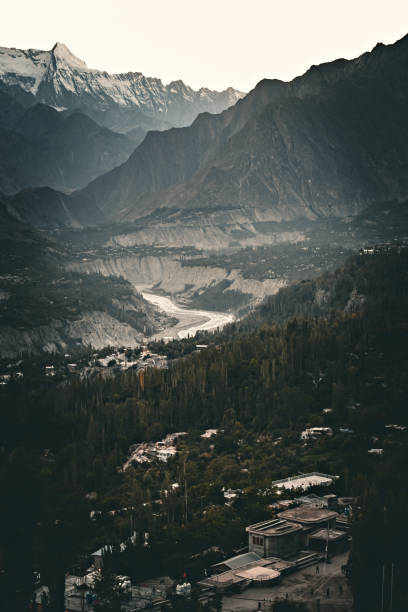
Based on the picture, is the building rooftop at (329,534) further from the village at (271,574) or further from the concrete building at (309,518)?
the concrete building at (309,518)

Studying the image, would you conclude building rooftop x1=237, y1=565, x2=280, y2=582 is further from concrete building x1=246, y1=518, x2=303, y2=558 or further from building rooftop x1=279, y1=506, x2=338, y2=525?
building rooftop x1=279, y1=506, x2=338, y2=525

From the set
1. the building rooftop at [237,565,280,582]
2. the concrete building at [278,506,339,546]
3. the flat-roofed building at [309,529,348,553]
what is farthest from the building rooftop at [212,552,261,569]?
the flat-roofed building at [309,529,348,553]

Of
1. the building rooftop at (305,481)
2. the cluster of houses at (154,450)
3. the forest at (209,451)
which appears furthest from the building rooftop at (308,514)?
the cluster of houses at (154,450)

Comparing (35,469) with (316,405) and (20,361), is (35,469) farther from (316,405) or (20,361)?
(20,361)

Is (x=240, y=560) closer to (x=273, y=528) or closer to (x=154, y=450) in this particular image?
(x=273, y=528)

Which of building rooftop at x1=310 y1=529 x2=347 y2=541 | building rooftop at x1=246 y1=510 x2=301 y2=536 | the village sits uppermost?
building rooftop at x1=246 y1=510 x2=301 y2=536

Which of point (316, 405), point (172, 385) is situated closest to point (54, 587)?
point (316, 405)
